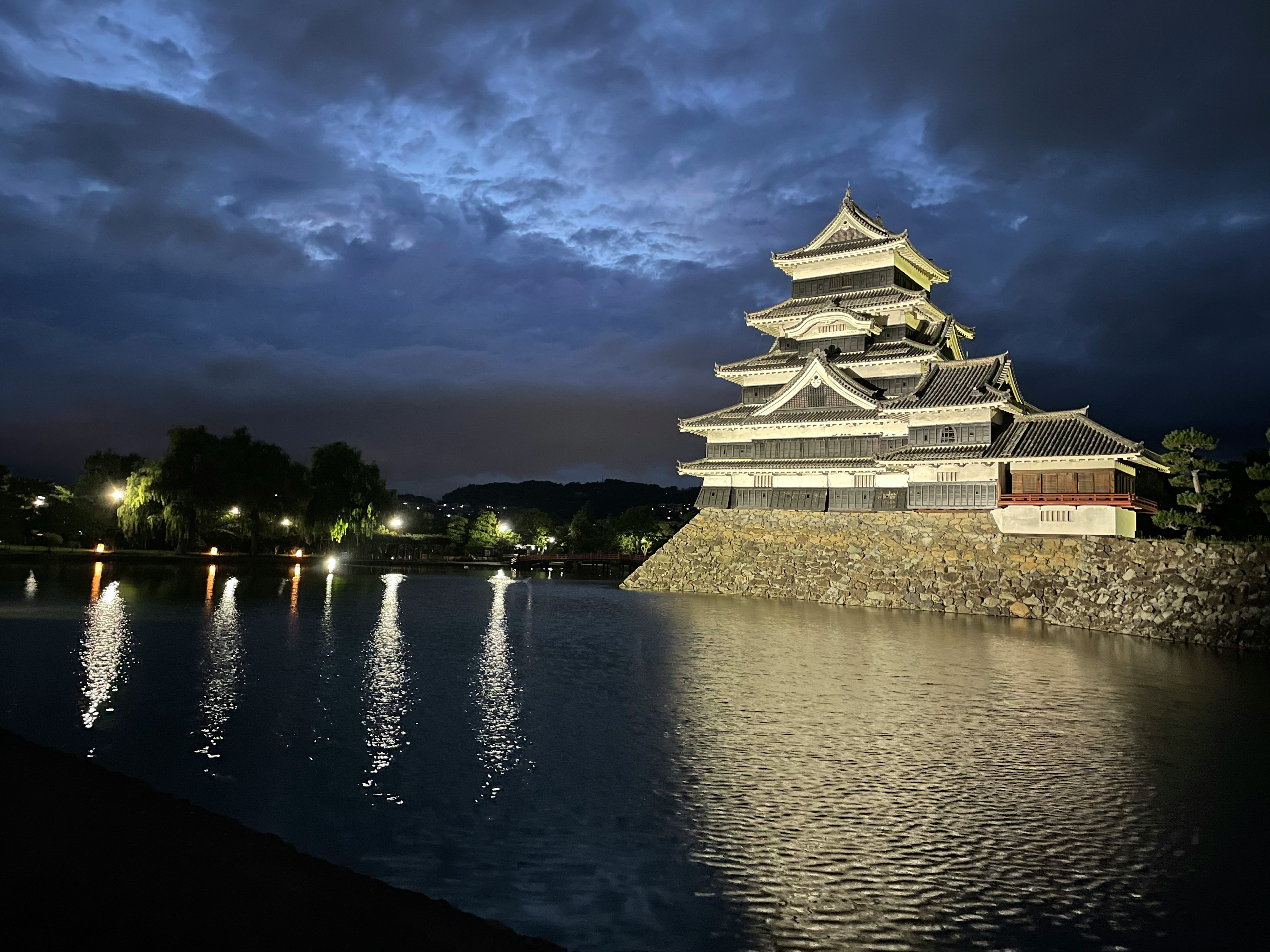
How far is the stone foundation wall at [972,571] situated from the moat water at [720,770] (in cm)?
459

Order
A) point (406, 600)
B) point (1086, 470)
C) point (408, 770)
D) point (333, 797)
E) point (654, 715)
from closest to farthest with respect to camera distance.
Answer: point (333, 797) → point (408, 770) → point (654, 715) → point (1086, 470) → point (406, 600)

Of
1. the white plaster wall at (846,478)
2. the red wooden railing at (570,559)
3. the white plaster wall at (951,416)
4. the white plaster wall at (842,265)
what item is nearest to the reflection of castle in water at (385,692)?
the white plaster wall at (846,478)

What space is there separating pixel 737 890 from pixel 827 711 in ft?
Answer: 23.9

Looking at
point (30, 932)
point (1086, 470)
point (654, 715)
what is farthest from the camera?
point (1086, 470)

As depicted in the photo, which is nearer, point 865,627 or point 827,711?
point 827,711

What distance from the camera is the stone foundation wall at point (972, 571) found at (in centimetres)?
2552

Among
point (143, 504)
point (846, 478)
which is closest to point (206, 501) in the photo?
point (143, 504)

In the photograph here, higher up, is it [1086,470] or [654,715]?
[1086,470]

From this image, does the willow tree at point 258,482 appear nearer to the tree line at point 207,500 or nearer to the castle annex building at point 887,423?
the tree line at point 207,500

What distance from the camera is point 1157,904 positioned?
22.5ft

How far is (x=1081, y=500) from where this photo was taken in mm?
30438

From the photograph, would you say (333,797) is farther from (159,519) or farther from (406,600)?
(159,519)

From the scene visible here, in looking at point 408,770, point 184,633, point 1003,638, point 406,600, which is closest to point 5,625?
point 184,633

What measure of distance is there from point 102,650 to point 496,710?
34.6ft
